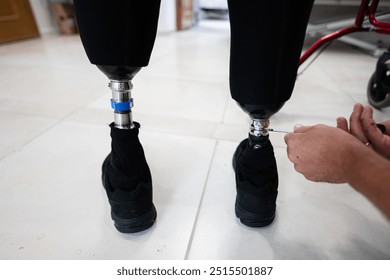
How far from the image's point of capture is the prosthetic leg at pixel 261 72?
28 centimetres

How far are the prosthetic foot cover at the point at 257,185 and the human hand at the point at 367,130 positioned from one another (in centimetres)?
11

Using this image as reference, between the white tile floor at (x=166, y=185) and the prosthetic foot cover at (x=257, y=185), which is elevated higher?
the prosthetic foot cover at (x=257, y=185)

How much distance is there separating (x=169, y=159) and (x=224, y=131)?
8.5 inches

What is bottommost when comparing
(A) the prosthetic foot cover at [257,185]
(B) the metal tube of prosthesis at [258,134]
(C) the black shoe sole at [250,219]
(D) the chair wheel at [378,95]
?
(D) the chair wheel at [378,95]

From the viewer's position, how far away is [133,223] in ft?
1.25

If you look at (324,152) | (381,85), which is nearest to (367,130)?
(324,152)

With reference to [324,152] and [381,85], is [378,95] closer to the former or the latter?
[381,85]

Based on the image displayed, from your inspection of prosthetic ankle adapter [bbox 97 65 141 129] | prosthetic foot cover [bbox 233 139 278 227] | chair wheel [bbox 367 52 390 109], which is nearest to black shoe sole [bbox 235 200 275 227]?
prosthetic foot cover [bbox 233 139 278 227]

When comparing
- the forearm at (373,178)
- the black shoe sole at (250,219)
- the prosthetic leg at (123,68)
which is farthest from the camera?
the black shoe sole at (250,219)

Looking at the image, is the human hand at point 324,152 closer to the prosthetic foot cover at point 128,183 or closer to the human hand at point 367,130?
the human hand at point 367,130

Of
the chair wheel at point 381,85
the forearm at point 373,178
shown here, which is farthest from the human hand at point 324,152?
the chair wheel at point 381,85

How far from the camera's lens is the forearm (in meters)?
0.19

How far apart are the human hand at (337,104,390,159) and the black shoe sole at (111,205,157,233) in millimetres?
307

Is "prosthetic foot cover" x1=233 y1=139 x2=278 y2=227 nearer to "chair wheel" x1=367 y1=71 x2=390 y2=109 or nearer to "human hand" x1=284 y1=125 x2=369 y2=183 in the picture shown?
"human hand" x1=284 y1=125 x2=369 y2=183
